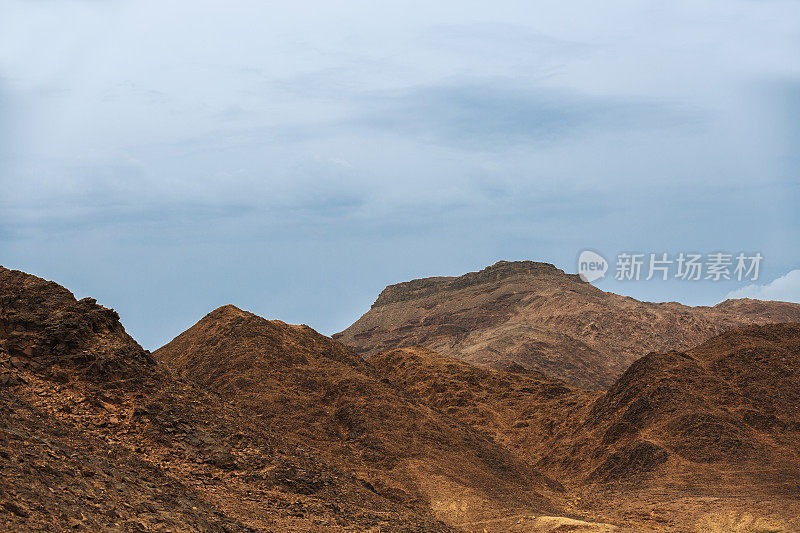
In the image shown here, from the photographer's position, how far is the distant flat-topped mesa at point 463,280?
106 m

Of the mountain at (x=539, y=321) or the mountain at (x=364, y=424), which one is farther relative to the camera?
the mountain at (x=539, y=321)

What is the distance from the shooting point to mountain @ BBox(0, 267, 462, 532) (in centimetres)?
1298

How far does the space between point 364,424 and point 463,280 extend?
83.3 metres

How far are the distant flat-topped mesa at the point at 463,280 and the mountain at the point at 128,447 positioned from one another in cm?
8732

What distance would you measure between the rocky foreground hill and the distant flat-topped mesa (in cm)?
5997

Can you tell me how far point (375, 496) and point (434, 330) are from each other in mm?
71446

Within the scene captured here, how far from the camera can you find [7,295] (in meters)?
19.4

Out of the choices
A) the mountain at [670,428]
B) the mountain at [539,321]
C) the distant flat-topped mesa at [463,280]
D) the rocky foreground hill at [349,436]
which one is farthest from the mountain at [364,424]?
the distant flat-topped mesa at [463,280]

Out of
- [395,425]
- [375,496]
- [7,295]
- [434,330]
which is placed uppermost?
[434,330]

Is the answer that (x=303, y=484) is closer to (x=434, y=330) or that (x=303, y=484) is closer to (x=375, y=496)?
(x=375, y=496)

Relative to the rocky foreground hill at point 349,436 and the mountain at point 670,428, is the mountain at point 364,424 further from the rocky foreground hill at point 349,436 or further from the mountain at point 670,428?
the mountain at point 670,428

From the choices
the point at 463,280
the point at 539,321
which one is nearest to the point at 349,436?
the point at 539,321

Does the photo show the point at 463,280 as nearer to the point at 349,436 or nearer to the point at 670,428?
the point at 670,428

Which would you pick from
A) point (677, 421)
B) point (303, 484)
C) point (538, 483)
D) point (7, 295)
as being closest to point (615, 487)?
point (538, 483)
